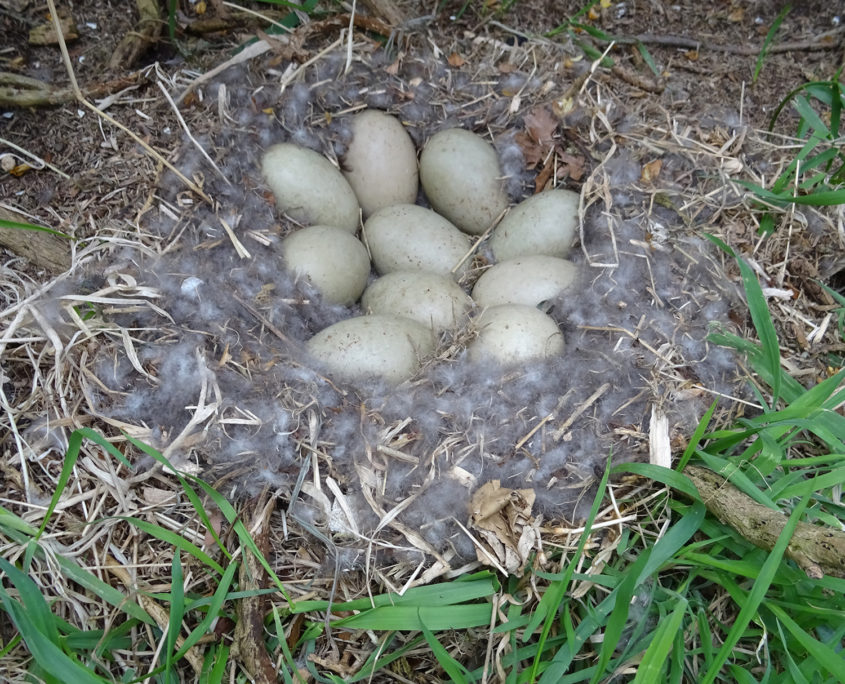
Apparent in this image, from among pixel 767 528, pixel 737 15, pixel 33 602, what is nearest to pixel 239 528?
pixel 33 602

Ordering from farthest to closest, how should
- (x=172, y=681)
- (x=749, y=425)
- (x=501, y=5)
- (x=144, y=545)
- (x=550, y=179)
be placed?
(x=501, y=5) < (x=550, y=179) < (x=749, y=425) < (x=144, y=545) < (x=172, y=681)

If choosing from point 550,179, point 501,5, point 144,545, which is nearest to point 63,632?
point 144,545

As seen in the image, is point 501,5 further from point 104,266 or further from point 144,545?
point 144,545

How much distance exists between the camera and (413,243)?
7.26 ft

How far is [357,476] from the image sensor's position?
5.16 ft

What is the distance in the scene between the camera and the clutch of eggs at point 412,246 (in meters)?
1.87

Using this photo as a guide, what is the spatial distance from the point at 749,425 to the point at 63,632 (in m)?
1.59

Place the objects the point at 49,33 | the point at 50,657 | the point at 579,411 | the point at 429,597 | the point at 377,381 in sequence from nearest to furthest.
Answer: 1. the point at 50,657
2. the point at 429,597
3. the point at 579,411
4. the point at 377,381
5. the point at 49,33

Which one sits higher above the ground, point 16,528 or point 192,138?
point 192,138

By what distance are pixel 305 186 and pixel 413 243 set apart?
0.40 metres

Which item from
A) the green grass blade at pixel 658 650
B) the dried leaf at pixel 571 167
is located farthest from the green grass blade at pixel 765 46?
the green grass blade at pixel 658 650

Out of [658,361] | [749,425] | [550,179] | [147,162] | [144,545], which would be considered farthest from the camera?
[550,179]

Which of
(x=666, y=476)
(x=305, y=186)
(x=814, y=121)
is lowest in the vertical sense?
(x=666, y=476)

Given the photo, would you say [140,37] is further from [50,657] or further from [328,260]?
[50,657]
